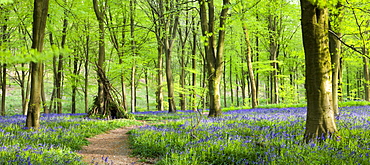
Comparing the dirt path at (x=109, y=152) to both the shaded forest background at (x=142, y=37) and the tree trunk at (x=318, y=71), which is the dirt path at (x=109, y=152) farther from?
the tree trunk at (x=318, y=71)

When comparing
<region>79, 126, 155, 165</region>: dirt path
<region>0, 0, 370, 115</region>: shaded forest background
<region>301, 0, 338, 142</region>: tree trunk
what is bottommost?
<region>79, 126, 155, 165</region>: dirt path

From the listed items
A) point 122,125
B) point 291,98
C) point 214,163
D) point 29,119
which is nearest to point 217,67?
point 122,125

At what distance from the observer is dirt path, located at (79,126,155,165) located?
15.8 feet

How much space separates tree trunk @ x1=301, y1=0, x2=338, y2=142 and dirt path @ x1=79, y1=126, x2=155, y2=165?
135 inches

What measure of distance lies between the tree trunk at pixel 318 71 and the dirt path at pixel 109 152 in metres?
3.44

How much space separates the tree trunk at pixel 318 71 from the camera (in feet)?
14.3

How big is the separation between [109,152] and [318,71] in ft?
16.5

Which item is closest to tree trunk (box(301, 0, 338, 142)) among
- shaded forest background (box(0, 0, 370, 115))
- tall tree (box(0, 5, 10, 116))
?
shaded forest background (box(0, 0, 370, 115))

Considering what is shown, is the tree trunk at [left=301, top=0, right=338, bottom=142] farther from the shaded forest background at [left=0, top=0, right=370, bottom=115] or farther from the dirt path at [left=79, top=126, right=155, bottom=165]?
the dirt path at [left=79, top=126, right=155, bottom=165]

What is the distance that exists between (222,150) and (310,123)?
1862mm

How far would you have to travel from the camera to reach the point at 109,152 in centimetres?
573

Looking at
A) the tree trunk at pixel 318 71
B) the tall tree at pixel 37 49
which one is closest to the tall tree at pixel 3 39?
the tall tree at pixel 37 49

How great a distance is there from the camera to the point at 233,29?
82.2ft

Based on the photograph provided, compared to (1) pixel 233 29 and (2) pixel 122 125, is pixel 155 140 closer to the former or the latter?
(2) pixel 122 125
